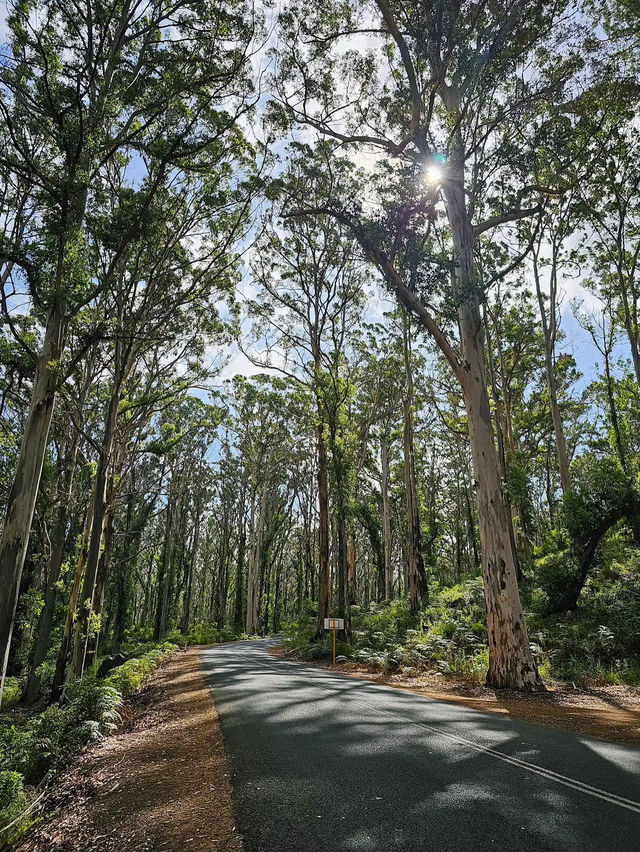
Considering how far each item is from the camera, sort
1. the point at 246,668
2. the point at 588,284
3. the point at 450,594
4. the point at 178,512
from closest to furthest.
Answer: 1. the point at 246,668
2. the point at 450,594
3. the point at 588,284
4. the point at 178,512

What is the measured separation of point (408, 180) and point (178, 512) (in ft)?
83.8

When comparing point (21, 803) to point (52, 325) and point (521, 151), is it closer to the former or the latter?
point (52, 325)

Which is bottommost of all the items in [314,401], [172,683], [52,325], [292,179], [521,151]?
[172,683]

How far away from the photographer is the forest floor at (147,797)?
3357 millimetres

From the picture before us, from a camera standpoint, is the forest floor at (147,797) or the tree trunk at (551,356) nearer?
the forest floor at (147,797)

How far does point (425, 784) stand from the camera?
374 centimetres

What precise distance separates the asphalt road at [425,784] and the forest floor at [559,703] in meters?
0.67

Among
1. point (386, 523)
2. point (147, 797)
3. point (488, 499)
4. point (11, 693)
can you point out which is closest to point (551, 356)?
point (386, 523)

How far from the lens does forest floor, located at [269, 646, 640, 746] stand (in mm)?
5916

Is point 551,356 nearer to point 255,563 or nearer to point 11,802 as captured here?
point 255,563

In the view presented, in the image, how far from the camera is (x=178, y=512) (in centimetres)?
3194

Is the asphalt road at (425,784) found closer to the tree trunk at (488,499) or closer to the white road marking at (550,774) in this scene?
the white road marking at (550,774)

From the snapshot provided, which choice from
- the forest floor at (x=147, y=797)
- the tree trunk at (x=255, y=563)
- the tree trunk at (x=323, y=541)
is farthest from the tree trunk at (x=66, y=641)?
the tree trunk at (x=255, y=563)

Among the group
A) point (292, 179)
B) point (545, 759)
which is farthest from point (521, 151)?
point (545, 759)
